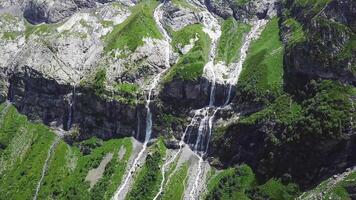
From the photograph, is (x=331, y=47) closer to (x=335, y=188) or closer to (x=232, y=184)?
(x=335, y=188)

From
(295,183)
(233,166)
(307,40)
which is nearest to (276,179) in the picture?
(295,183)

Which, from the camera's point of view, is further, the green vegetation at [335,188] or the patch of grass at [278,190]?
the patch of grass at [278,190]

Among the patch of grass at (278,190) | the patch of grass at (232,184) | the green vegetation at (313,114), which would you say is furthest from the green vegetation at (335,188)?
the patch of grass at (232,184)

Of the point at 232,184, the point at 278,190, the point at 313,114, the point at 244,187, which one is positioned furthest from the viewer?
the point at 232,184

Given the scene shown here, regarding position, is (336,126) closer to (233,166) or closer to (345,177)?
(345,177)

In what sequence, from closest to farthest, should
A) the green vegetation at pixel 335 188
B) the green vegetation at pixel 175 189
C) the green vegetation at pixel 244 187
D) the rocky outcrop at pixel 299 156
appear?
1. the green vegetation at pixel 335 188
2. the rocky outcrop at pixel 299 156
3. the green vegetation at pixel 244 187
4. the green vegetation at pixel 175 189

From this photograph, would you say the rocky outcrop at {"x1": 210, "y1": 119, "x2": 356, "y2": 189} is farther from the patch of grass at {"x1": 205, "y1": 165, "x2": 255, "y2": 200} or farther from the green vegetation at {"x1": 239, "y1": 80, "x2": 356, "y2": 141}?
the patch of grass at {"x1": 205, "y1": 165, "x2": 255, "y2": 200}

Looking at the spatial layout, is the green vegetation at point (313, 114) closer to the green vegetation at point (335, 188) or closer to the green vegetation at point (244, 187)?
the green vegetation at point (335, 188)

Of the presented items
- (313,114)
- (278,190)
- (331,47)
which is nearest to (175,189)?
(278,190)

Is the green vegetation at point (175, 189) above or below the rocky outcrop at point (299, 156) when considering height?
below
